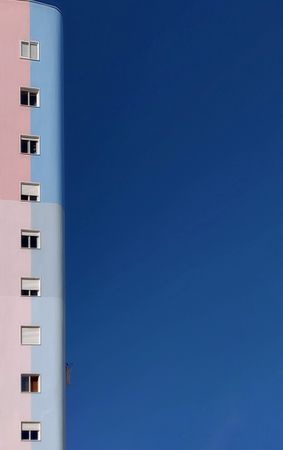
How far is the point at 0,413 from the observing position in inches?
1810

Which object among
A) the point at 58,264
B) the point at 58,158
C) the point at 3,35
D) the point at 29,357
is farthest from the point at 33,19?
the point at 29,357

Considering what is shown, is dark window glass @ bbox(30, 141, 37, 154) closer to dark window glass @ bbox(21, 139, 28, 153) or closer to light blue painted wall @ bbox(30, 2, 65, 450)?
dark window glass @ bbox(21, 139, 28, 153)

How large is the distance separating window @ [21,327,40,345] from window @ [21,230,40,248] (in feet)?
9.36

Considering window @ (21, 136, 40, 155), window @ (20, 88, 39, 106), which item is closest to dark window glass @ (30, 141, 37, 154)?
window @ (21, 136, 40, 155)

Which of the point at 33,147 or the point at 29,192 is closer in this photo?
the point at 29,192

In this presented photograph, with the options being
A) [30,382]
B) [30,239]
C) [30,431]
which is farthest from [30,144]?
[30,431]

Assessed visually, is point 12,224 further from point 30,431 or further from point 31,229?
point 30,431

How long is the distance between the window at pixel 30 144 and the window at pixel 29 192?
3.99 feet

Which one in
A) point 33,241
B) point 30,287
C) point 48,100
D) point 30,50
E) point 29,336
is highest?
point 30,50

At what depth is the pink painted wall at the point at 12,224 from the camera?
152 ft

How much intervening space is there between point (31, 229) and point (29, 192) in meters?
1.30

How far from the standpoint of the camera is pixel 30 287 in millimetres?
47344

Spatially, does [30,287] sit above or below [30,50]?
below

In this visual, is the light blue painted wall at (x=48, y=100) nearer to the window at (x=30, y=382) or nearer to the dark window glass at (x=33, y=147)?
the dark window glass at (x=33, y=147)
